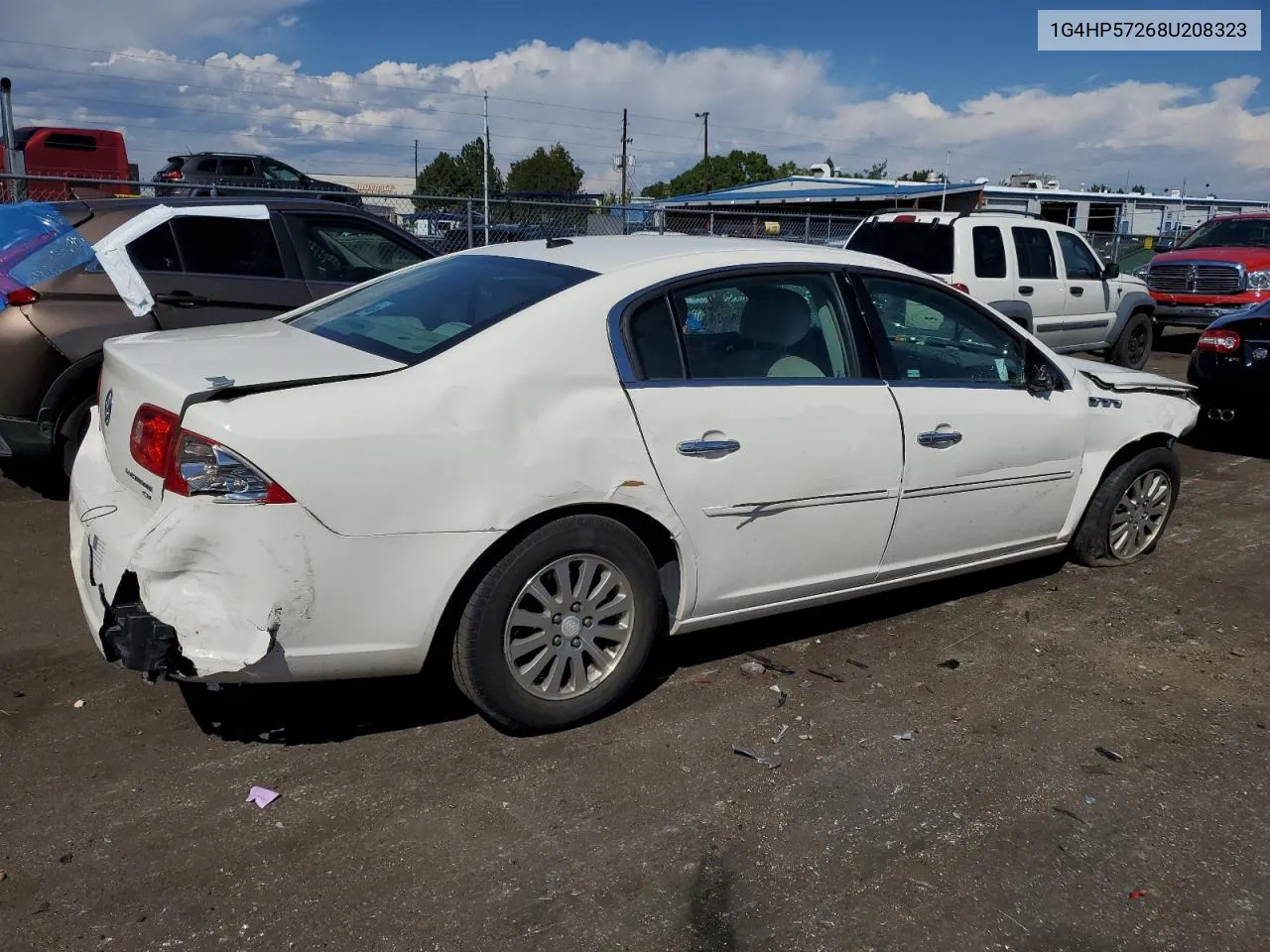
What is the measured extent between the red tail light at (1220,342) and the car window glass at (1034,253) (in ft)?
8.45

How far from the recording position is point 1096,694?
4.02 metres

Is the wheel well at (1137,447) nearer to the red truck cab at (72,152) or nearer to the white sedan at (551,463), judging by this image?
the white sedan at (551,463)

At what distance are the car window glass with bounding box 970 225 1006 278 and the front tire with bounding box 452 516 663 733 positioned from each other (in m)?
7.95

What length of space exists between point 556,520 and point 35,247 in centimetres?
406

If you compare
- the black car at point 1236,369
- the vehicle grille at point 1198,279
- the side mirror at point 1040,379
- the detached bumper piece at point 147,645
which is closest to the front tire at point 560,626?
the detached bumper piece at point 147,645

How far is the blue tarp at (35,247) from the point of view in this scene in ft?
18.4

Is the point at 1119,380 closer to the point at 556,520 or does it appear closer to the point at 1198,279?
the point at 556,520

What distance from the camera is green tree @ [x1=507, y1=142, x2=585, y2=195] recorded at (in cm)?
7169

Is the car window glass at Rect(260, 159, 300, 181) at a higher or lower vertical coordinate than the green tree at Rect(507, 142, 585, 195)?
lower

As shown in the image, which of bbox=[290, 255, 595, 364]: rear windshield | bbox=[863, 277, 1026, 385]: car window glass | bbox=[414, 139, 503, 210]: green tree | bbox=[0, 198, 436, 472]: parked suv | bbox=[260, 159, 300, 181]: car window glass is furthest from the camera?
bbox=[414, 139, 503, 210]: green tree

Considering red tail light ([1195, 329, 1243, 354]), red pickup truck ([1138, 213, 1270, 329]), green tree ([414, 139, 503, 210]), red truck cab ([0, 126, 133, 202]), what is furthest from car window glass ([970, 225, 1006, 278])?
green tree ([414, 139, 503, 210])

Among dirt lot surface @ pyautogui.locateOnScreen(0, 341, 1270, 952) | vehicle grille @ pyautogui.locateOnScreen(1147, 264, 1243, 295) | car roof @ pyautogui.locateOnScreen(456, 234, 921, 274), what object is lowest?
dirt lot surface @ pyautogui.locateOnScreen(0, 341, 1270, 952)

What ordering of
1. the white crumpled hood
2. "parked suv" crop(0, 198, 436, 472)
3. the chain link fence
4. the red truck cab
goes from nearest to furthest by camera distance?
the white crumpled hood → "parked suv" crop(0, 198, 436, 472) → the chain link fence → the red truck cab

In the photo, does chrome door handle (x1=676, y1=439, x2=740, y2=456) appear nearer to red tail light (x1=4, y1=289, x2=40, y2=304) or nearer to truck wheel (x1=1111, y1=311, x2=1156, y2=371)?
red tail light (x1=4, y1=289, x2=40, y2=304)
